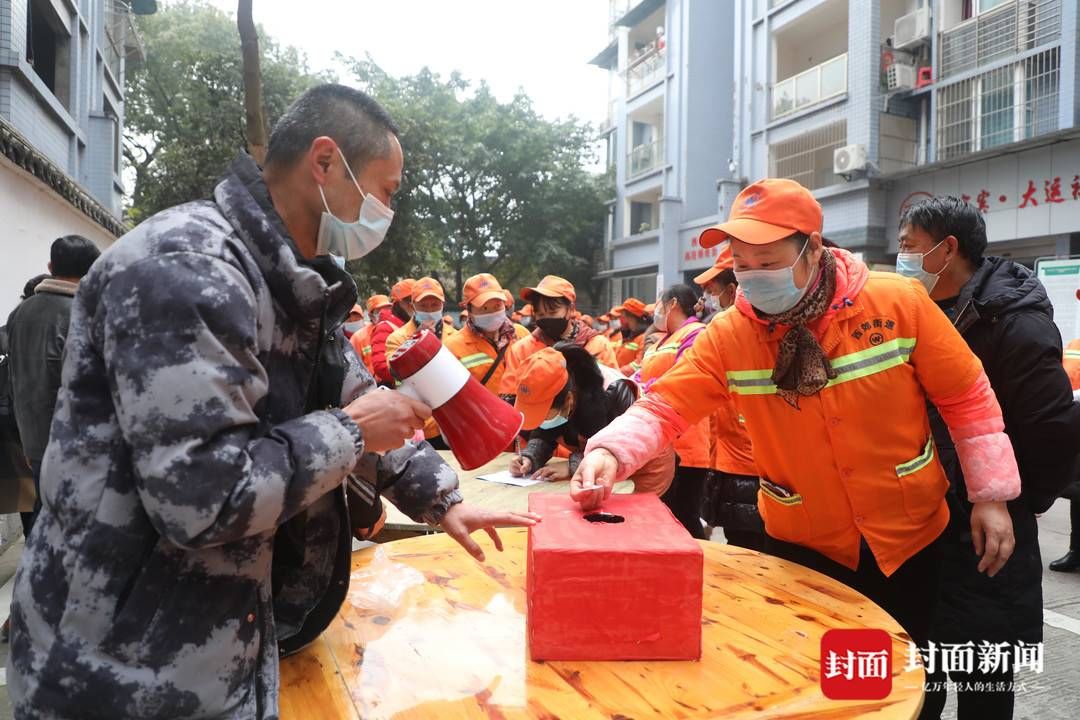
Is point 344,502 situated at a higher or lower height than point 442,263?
lower

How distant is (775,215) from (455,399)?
1040 mm

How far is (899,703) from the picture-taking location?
1.34m

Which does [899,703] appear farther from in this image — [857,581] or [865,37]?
[865,37]

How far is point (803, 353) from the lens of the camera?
197 cm

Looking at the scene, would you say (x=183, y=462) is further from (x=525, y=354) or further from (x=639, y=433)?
(x=525, y=354)

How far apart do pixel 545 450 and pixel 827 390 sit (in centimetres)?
198

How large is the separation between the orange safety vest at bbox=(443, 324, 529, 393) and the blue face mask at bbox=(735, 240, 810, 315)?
3.12m

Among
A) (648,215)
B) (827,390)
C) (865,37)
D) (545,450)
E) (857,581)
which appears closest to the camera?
(827,390)

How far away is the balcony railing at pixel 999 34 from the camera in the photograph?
11.1 metres

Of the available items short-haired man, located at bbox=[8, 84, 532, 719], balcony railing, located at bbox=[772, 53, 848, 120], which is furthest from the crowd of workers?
balcony railing, located at bbox=[772, 53, 848, 120]

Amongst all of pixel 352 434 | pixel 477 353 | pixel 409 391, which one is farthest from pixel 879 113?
pixel 352 434

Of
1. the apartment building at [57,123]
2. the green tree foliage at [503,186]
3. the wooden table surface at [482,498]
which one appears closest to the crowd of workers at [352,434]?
the wooden table surface at [482,498]

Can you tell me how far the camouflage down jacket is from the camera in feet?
3.37

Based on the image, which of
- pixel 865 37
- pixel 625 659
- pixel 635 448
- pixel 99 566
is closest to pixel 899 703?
pixel 625 659
